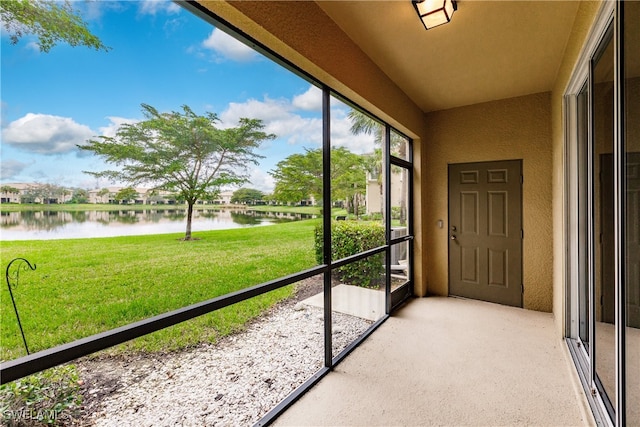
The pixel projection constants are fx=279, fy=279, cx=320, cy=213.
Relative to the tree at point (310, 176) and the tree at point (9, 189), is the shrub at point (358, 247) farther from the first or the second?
the tree at point (9, 189)

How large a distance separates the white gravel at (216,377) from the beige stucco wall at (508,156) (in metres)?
2.42

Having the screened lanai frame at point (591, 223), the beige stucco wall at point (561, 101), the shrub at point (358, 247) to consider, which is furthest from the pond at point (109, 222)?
the beige stucco wall at point (561, 101)

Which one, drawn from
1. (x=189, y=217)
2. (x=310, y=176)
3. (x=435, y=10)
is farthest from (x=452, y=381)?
(x=435, y=10)

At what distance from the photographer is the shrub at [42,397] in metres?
1.00

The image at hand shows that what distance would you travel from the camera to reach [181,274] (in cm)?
137

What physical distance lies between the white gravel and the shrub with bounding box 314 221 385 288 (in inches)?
23.5

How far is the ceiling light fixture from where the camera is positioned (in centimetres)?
174

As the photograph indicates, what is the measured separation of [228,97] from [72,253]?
3.32 feet

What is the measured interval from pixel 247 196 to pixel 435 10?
169 centimetres

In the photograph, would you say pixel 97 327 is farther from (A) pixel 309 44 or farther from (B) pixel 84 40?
(A) pixel 309 44

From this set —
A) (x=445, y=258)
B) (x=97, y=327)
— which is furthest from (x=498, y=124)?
(x=97, y=327)

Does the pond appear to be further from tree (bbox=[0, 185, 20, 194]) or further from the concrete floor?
the concrete floor

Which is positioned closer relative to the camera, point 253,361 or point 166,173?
point 166,173

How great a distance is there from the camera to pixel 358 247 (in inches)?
118
